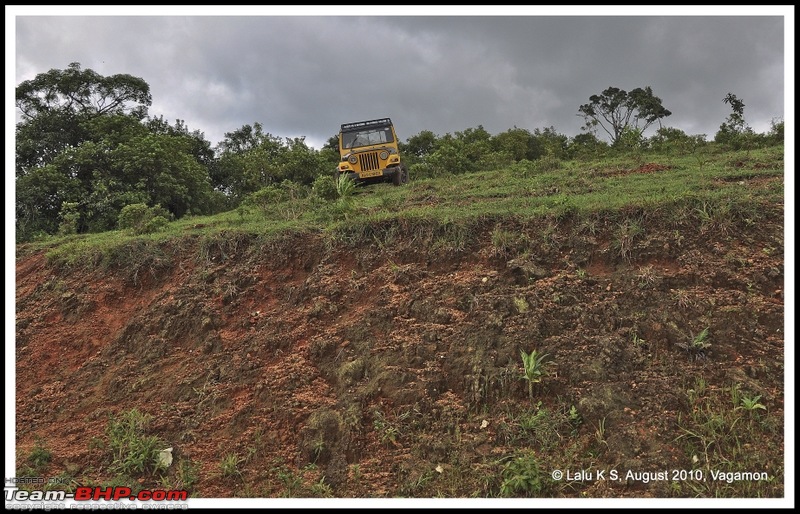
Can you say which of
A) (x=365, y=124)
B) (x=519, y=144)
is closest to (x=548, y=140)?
(x=519, y=144)

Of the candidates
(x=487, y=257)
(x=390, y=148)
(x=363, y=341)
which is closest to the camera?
(x=363, y=341)

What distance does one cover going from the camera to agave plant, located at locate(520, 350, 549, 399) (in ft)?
15.4

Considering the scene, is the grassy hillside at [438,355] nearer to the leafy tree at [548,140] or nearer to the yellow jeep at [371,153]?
the yellow jeep at [371,153]

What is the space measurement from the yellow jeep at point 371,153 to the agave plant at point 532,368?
10.8 metres

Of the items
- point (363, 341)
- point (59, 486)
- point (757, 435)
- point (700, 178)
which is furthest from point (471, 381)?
point (700, 178)

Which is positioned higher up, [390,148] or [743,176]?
[390,148]

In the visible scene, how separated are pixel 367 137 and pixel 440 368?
39.4 feet

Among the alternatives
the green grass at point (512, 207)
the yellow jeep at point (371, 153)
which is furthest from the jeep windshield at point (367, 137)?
the green grass at point (512, 207)

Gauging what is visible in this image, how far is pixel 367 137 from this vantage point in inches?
629

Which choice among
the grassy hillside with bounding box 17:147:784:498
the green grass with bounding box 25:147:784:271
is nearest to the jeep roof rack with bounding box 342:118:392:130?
the green grass with bounding box 25:147:784:271

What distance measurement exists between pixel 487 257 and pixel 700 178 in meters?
4.64

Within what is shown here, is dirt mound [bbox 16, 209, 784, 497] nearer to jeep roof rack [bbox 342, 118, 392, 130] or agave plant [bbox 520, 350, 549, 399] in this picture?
agave plant [bbox 520, 350, 549, 399]

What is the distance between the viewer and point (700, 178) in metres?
8.41

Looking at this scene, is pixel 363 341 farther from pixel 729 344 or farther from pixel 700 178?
pixel 700 178
